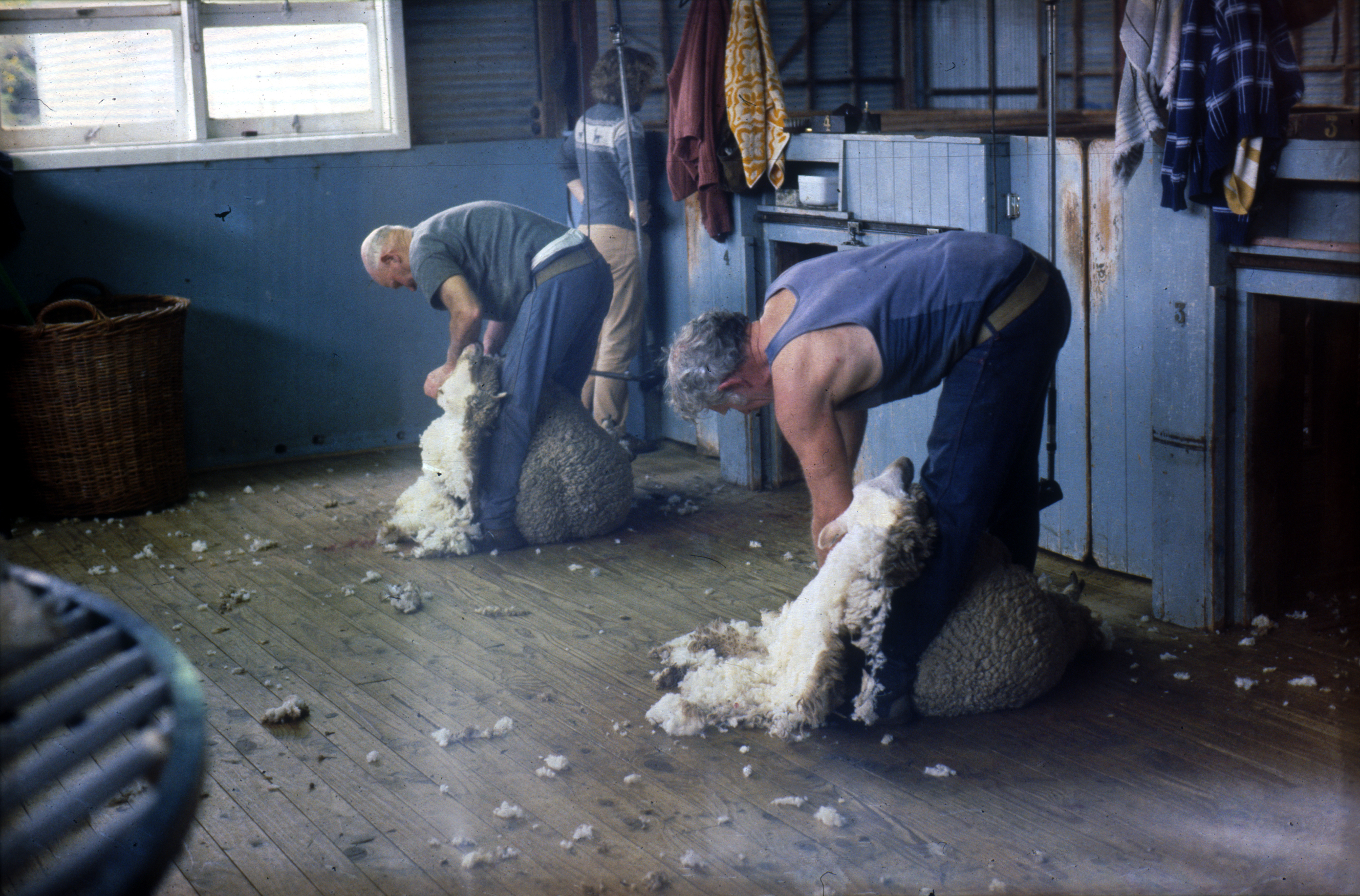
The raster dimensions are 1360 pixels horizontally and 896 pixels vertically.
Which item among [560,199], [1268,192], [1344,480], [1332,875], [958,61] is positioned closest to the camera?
[1332,875]

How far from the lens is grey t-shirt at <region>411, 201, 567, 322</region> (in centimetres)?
429

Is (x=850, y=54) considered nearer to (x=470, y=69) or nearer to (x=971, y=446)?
(x=470, y=69)

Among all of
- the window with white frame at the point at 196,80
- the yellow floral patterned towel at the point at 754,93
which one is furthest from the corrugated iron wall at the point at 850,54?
the yellow floral patterned towel at the point at 754,93

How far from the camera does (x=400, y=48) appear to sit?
18.7ft

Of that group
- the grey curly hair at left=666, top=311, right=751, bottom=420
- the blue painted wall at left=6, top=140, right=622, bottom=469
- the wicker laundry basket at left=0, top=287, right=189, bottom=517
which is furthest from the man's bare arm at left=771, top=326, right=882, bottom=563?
the blue painted wall at left=6, top=140, right=622, bottom=469

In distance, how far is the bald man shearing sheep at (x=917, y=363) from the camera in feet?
8.80

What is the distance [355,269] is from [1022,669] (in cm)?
394

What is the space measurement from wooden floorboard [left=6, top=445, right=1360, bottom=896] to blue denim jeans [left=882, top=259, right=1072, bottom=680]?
267mm

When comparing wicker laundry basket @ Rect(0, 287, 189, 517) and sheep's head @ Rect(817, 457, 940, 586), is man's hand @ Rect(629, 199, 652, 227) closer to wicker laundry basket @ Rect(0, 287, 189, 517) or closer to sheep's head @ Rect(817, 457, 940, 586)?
wicker laundry basket @ Rect(0, 287, 189, 517)

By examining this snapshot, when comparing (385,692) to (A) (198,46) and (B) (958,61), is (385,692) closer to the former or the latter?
(A) (198,46)

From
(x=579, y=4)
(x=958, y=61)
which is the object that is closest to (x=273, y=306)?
(x=579, y=4)

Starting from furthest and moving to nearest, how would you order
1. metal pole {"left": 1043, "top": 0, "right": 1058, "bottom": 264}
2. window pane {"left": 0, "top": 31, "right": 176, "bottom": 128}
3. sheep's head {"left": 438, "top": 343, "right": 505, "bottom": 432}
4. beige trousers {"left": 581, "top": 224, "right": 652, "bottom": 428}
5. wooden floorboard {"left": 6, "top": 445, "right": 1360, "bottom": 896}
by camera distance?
1. beige trousers {"left": 581, "top": 224, "right": 652, "bottom": 428}
2. window pane {"left": 0, "top": 31, "right": 176, "bottom": 128}
3. sheep's head {"left": 438, "top": 343, "right": 505, "bottom": 432}
4. metal pole {"left": 1043, "top": 0, "right": 1058, "bottom": 264}
5. wooden floorboard {"left": 6, "top": 445, "right": 1360, "bottom": 896}

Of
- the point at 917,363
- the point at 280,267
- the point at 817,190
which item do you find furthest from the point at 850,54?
the point at 917,363

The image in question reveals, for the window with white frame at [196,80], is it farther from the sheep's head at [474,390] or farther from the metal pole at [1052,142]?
the metal pole at [1052,142]
